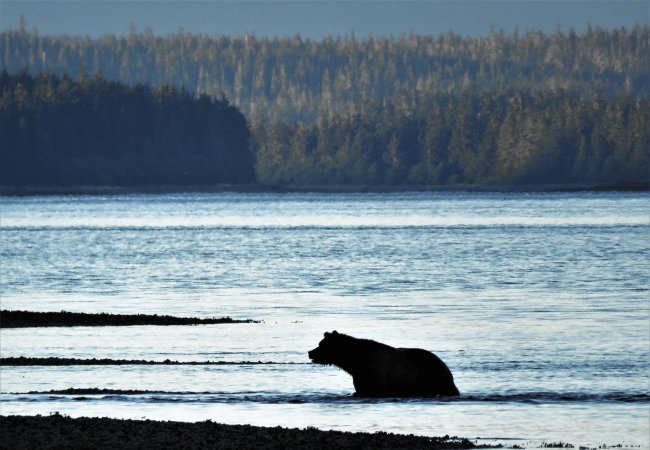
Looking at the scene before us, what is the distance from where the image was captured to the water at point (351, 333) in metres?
24.7

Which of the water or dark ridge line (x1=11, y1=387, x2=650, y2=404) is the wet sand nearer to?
the water

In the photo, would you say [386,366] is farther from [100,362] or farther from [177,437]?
[100,362]

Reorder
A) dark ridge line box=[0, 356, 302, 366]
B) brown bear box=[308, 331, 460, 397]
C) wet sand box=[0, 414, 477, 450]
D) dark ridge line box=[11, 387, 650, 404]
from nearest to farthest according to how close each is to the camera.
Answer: wet sand box=[0, 414, 477, 450], brown bear box=[308, 331, 460, 397], dark ridge line box=[11, 387, 650, 404], dark ridge line box=[0, 356, 302, 366]

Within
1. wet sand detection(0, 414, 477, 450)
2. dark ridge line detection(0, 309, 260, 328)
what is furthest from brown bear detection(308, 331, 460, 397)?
dark ridge line detection(0, 309, 260, 328)

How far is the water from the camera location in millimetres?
24734

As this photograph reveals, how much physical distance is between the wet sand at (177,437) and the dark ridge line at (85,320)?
2066 centimetres

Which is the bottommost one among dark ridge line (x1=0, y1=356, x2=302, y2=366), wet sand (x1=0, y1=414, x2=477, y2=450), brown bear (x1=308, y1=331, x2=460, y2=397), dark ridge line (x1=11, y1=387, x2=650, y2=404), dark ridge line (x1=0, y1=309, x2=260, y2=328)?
dark ridge line (x1=0, y1=309, x2=260, y2=328)

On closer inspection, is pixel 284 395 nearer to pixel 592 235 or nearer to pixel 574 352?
pixel 574 352

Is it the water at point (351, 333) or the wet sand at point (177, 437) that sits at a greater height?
the wet sand at point (177, 437)

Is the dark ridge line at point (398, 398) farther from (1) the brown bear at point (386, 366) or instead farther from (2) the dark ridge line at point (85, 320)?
(2) the dark ridge line at point (85, 320)

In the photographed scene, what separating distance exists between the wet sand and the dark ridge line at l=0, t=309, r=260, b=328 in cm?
2066

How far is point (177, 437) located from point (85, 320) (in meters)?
23.2

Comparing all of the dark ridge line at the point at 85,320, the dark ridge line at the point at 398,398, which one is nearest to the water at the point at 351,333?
the dark ridge line at the point at 398,398

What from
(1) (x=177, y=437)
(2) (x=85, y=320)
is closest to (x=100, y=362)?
(2) (x=85, y=320)
